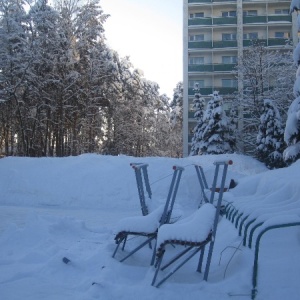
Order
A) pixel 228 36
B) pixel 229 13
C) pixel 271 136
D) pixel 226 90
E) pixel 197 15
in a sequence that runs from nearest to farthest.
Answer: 1. pixel 271 136
2. pixel 226 90
3. pixel 228 36
4. pixel 229 13
5. pixel 197 15

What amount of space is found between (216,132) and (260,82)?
5919mm

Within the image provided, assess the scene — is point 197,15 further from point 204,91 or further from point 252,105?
point 252,105

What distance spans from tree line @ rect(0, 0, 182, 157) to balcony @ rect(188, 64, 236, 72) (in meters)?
8.06

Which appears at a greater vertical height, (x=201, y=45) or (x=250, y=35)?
(x=250, y=35)

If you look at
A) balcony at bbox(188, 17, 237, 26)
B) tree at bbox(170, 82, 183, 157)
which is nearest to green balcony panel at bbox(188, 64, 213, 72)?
balcony at bbox(188, 17, 237, 26)

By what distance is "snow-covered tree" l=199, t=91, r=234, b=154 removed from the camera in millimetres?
29078

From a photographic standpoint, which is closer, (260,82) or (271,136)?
(271,136)

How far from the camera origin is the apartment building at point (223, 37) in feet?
126

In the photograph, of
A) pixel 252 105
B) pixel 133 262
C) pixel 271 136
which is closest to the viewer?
pixel 133 262

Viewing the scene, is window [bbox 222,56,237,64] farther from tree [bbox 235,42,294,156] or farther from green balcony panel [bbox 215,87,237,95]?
tree [bbox 235,42,294,156]

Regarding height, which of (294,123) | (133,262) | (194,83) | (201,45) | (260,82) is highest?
(201,45)

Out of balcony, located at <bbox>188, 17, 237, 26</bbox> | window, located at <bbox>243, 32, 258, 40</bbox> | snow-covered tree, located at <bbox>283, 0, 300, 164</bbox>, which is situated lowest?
snow-covered tree, located at <bbox>283, 0, 300, 164</bbox>

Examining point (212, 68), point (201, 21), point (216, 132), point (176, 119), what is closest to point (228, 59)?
point (212, 68)

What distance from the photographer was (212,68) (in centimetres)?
3869
